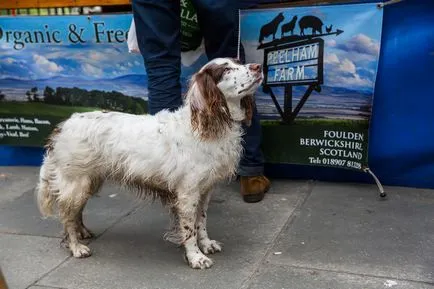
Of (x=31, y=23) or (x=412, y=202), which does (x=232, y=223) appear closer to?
(x=412, y=202)

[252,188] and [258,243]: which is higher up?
[252,188]

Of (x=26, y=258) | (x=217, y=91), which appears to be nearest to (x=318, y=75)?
(x=217, y=91)

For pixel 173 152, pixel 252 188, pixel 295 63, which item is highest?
pixel 295 63

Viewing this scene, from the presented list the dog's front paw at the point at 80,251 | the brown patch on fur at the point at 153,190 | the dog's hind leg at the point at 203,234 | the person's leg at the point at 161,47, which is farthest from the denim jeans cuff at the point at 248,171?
the dog's front paw at the point at 80,251

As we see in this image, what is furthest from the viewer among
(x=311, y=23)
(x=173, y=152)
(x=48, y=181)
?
(x=311, y=23)

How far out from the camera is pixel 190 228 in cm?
373

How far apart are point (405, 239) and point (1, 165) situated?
13.3ft

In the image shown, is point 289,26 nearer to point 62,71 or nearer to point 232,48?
point 232,48

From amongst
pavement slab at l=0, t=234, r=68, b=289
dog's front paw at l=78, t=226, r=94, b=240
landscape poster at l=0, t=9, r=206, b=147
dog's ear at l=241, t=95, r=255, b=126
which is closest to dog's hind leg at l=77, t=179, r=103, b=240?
dog's front paw at l=78, t=226, r=94, b=240

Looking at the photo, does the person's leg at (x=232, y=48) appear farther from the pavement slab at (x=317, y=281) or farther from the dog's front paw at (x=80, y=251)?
the dog's front paw at (x=80, y=251)

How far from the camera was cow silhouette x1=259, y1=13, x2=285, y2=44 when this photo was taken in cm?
463

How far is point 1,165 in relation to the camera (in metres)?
6.14

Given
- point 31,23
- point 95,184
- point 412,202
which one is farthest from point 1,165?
point 412,202

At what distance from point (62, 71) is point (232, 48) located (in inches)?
71.0
